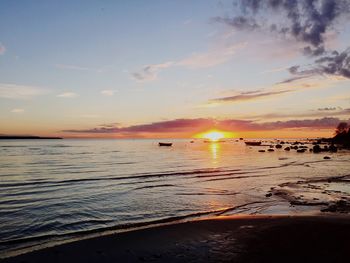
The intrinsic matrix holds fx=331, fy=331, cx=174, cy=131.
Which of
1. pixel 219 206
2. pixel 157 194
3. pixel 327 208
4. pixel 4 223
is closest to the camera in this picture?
pixel 4 223

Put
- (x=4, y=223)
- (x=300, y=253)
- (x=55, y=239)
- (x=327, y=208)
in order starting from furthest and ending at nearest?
(x=327, y=208) < (x=4, y=223) < (x=55, y=239) < (x=300, y=253)

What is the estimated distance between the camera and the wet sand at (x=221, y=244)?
10.2m

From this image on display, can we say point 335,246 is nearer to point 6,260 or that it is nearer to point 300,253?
point 300,253

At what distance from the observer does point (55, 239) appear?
13227 millimetres

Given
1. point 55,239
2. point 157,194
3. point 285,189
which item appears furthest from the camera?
point 285,189

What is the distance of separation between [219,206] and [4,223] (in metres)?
11.6

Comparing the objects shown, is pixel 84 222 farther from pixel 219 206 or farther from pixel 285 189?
pixel 285 189

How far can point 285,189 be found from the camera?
2617cm

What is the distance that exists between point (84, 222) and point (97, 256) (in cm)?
565

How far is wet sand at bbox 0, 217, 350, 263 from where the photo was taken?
33.4 ft

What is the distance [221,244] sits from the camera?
37.9ft

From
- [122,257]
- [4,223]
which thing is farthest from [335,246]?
[4,223]

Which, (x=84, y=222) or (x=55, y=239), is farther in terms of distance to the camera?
(x=84, y=222)

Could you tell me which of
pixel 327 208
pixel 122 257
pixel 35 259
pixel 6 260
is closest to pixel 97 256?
pixel 122 257
